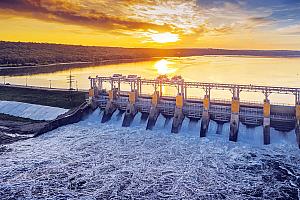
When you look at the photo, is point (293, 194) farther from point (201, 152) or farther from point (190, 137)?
point (190, 137)

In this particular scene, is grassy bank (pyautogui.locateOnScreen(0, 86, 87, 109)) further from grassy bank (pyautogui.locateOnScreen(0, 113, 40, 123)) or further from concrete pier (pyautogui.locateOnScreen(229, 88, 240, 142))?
concrete pier (pyautogui.locateOnScreen(229, 88, 240, 142))

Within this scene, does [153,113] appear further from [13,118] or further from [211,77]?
[211,77]

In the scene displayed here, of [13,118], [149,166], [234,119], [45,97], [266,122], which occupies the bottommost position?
[149,166]

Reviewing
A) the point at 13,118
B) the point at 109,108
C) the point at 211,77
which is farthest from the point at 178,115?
the point at 211,77

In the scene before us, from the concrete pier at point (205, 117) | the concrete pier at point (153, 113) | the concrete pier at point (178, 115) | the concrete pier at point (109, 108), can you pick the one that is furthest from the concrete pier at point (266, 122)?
the concrete pier at point (109, 108)

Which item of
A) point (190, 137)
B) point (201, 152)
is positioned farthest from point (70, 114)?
point (201, 152)

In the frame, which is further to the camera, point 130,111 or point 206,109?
point 130,111
